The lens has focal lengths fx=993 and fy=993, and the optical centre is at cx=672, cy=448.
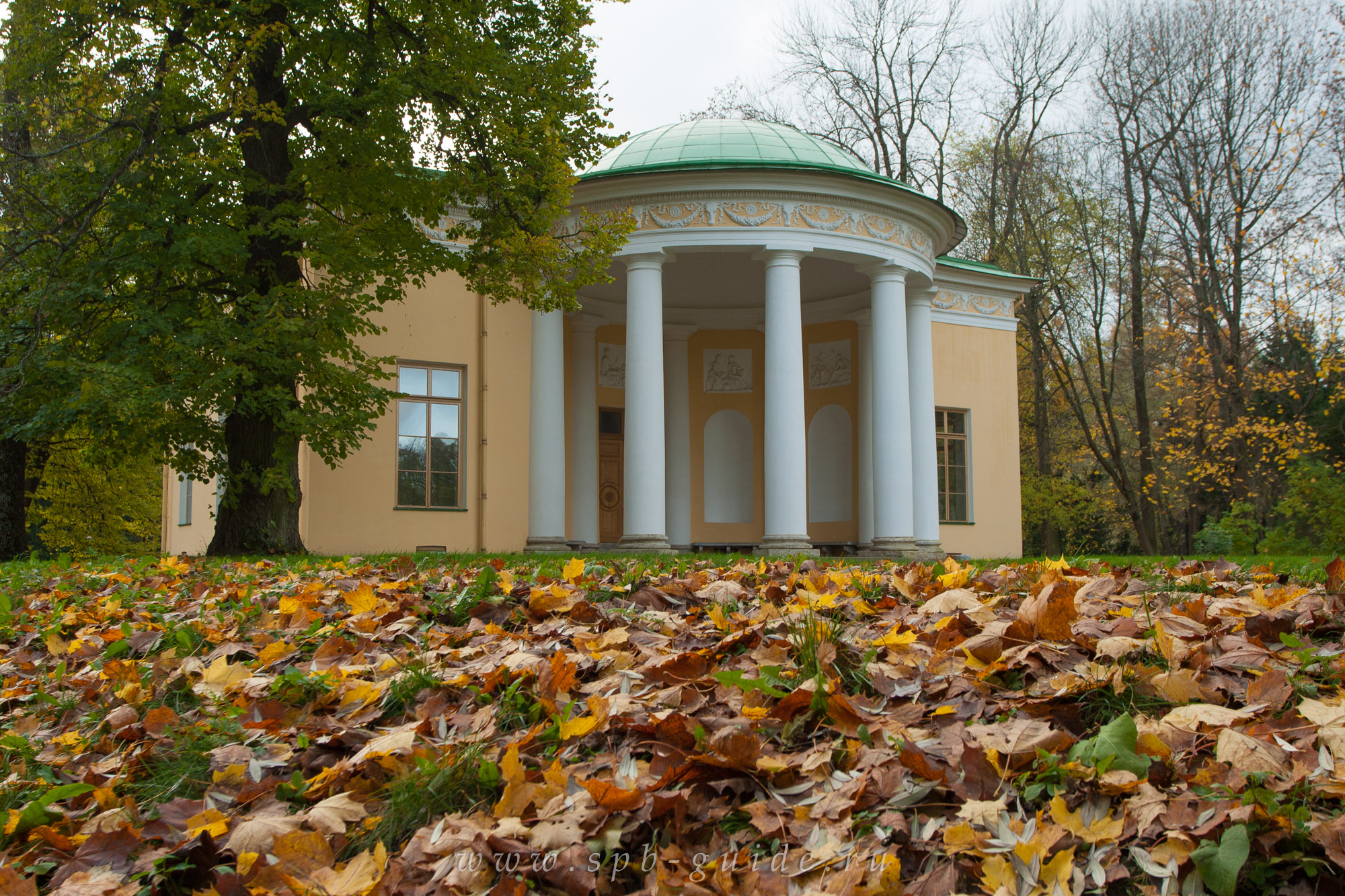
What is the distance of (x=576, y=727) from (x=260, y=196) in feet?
37.3

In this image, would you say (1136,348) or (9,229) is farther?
(1136,348)

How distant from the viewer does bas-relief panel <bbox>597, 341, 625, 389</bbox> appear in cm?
1997

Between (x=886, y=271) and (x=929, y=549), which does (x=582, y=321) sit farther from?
(x=929, y=549)

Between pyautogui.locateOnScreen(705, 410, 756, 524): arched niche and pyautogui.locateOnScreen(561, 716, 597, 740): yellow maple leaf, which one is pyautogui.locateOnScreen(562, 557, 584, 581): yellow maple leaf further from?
pyautogui.locateOnScreen(705, 410, 756, 524): arched niche

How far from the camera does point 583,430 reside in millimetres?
19219

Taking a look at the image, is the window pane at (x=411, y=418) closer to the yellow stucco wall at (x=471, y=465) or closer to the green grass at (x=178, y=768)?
the yellow stucco wall at (x=471, y=465)

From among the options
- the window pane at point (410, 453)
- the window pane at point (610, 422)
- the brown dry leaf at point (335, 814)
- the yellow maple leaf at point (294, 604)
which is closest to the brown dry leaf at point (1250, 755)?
the brown dry leaf at point (335, 814)

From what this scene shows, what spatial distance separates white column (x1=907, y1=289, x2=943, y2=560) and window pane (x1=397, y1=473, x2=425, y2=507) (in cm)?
833

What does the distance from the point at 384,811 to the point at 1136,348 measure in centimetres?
2565

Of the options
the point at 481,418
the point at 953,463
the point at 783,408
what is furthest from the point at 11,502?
the point at 953,463

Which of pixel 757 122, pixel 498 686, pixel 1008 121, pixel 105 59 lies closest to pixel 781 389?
pixel 757 122

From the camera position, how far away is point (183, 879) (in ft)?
6.84

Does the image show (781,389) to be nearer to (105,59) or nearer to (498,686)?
(105,59)

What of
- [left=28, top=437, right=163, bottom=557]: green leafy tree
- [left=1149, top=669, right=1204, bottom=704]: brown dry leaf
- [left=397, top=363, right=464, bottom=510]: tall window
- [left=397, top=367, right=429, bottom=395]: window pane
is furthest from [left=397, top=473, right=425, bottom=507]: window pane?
[left=1149, top=669, right=1204, bottom=704]: brown dry leaf
